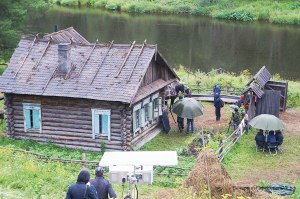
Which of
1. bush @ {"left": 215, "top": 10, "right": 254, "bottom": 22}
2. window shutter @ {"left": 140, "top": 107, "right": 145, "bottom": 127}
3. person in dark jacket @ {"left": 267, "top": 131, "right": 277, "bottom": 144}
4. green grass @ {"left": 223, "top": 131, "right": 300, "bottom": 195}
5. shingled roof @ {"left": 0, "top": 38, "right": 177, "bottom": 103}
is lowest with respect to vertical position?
green grass @ {"left": 223, "top": 131, "right": 300, "bottom": 195}

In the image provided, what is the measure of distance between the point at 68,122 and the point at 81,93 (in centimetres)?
183

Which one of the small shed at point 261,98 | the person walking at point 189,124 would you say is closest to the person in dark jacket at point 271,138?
the small shed at point 261,98

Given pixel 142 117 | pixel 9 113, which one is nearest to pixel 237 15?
pixel 142 117

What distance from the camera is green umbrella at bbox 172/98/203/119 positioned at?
1066 inches

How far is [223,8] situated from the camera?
78.0 m

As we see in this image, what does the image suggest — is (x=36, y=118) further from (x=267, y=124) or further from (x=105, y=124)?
(x=267, y=124)

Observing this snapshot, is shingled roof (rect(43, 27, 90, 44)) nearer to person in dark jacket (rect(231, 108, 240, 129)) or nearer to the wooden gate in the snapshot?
person in dark jacket (rect(231, 108, 240, 129))

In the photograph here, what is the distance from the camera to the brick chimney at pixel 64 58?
26.0 m

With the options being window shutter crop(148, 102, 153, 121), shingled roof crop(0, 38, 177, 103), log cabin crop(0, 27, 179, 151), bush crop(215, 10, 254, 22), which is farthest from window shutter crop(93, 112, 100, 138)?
bush crop(215, 10, 254, 22)

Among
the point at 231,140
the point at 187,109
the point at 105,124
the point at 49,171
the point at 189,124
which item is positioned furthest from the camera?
the point at 189,124

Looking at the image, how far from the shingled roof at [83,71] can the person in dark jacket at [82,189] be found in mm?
12382

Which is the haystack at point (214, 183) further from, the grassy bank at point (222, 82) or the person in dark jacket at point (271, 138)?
the grassy bank at point (222, 82)

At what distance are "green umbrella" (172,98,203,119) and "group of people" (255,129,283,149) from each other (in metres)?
3.40

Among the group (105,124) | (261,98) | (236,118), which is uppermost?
(261,98)
